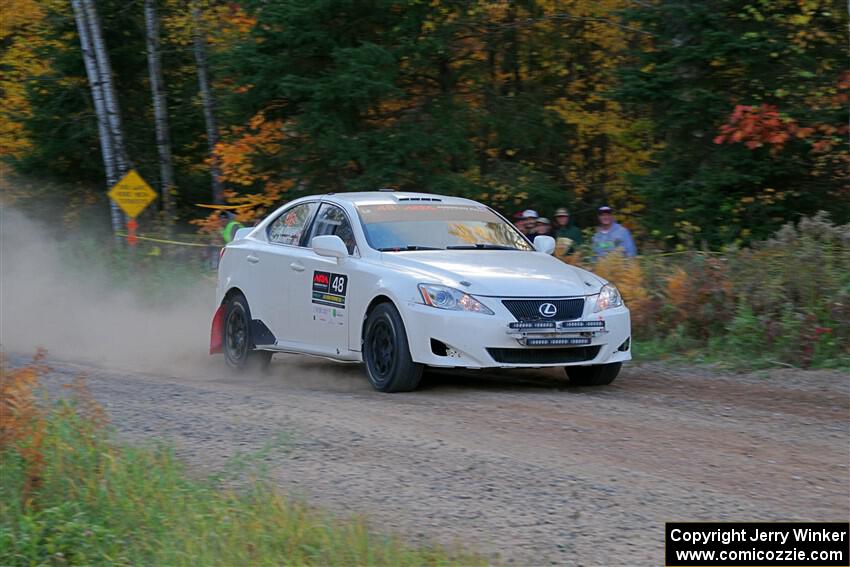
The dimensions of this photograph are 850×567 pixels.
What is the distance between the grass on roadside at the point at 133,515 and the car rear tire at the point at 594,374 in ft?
14.2

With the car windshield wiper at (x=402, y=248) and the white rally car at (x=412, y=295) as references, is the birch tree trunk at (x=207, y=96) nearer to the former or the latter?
the white rally car at (x=412, y=295)

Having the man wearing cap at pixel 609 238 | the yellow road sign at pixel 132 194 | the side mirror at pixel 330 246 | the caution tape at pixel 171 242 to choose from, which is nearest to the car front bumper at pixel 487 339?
the side mirror at pixel 330 246

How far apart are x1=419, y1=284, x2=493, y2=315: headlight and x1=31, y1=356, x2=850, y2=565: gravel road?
706mm

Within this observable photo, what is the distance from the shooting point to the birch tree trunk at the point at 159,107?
28797 mm

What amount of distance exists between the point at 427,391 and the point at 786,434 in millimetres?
3111

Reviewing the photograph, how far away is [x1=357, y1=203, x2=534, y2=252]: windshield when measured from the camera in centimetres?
1051

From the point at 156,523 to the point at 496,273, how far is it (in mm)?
4639

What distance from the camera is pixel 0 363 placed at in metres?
7.41

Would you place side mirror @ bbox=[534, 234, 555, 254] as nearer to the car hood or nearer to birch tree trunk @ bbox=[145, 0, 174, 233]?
the car hood

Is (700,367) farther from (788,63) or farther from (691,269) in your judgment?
(788,63)

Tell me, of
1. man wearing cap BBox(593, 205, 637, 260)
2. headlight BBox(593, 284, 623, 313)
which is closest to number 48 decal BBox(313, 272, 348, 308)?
headlight BBox(593, 284, 623, 313)

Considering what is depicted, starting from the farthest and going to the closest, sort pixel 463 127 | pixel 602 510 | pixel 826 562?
1. pixel 463 127
2. pixel 602 510
3. pixel 826 562

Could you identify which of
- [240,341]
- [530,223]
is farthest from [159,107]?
[240,341]

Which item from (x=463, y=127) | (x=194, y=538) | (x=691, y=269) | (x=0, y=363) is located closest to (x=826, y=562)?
(x=194, y=538)
